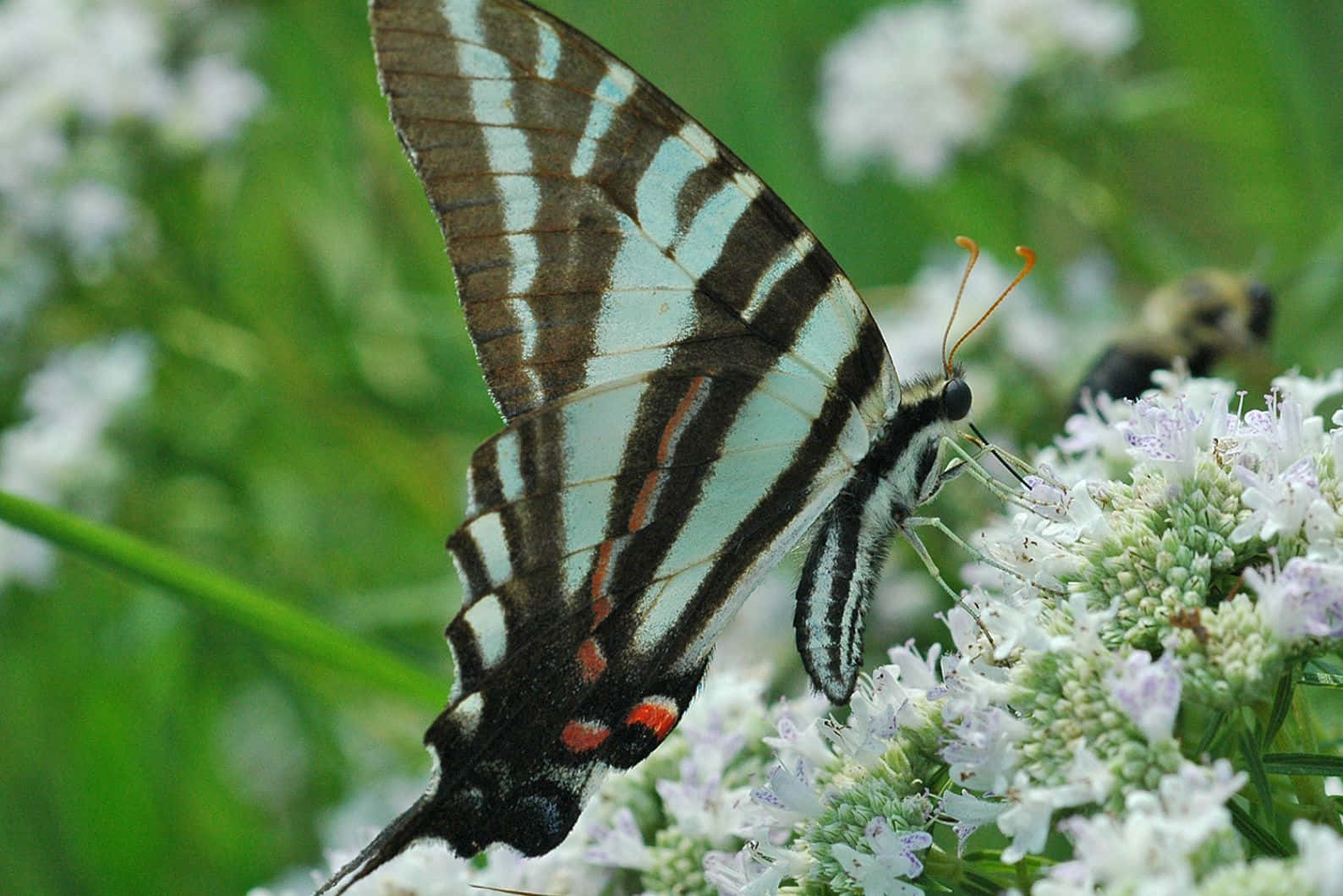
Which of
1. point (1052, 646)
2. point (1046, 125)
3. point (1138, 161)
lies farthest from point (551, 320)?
point (1138, 161)

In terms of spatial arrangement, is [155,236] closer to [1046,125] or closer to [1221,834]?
[1046,125]

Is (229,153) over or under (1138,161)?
under

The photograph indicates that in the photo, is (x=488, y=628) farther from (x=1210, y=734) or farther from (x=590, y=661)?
(x=1210, y=734)

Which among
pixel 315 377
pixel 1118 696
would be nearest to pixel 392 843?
pixel 1118 696

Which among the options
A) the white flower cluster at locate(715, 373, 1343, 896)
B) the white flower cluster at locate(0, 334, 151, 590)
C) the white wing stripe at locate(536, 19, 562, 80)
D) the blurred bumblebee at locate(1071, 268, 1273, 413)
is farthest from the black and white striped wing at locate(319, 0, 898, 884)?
the white flower cluster at locate(0, 334, 151, 590)

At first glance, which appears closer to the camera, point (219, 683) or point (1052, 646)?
point (1052, 646)

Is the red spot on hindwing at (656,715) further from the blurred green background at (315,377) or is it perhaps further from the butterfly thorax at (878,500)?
the blurred green background at (315,377)

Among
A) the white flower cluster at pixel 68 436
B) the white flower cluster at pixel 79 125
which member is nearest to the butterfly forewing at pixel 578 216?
the white flower cluster at pixel 79 125
